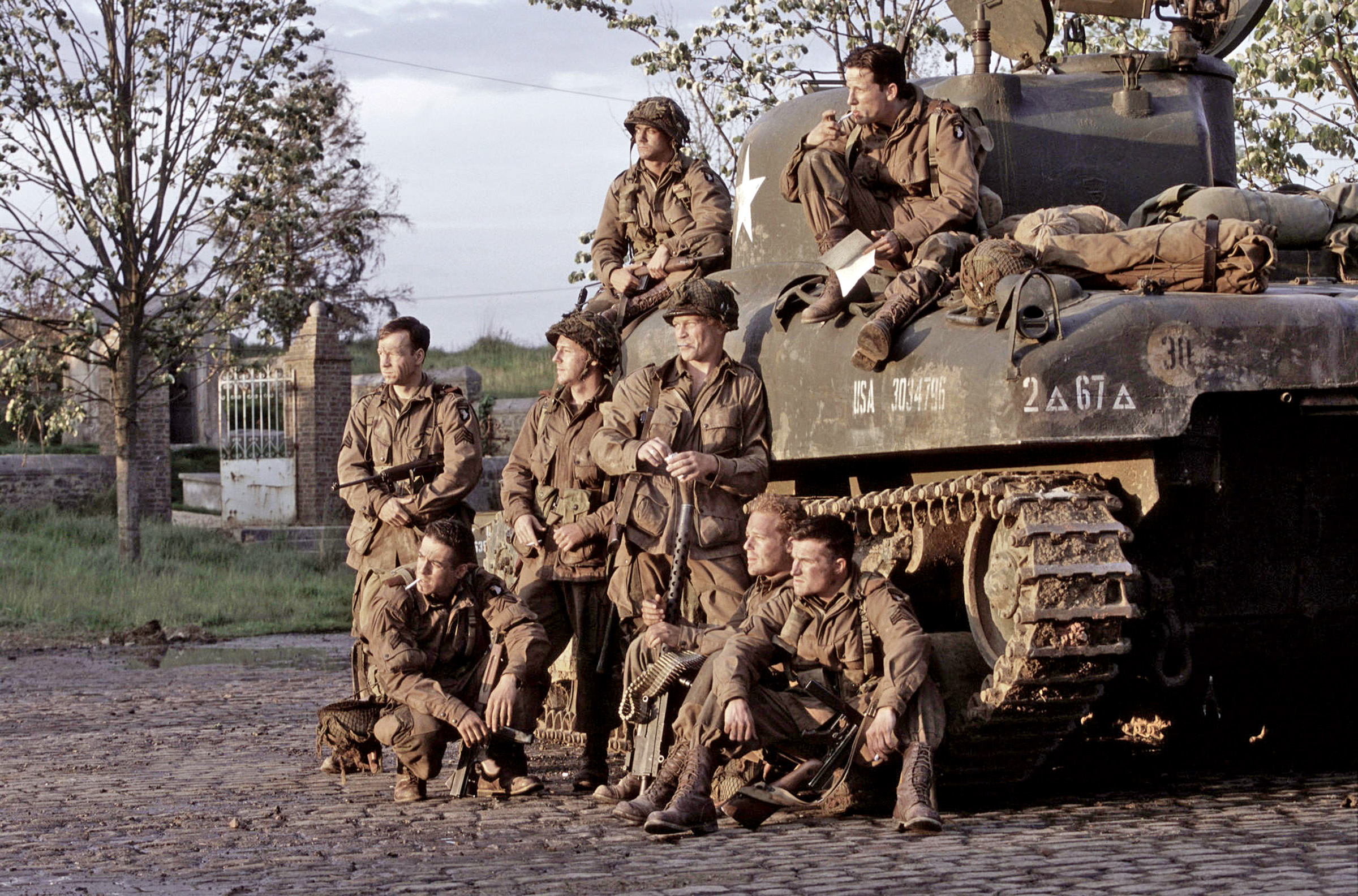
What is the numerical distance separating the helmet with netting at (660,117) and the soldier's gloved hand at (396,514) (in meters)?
2.10

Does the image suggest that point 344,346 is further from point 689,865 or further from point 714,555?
point 689,865

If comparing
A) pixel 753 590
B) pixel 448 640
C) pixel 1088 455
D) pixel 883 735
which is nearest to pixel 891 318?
pixel 1088 455

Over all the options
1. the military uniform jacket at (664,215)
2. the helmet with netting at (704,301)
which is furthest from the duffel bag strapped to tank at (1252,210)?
the military uniform jacket at (664,215)

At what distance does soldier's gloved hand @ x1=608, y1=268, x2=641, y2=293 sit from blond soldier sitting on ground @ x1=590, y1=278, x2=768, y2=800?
1545mm

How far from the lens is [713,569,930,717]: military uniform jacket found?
6.16 meters

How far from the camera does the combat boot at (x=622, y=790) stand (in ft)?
22.1

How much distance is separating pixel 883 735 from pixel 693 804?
0.64 meters

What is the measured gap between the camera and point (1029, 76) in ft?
28.3

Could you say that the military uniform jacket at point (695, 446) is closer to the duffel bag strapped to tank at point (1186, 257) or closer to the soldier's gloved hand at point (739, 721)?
the soldier's gloved hand at point (739, 721)

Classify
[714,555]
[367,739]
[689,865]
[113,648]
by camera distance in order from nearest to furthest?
[689,865] < [714,555] < [367,739] < [113,648]

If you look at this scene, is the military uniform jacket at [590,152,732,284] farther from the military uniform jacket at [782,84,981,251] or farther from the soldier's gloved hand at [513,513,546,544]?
the soldier's gloved hand at [513,513,546,544]

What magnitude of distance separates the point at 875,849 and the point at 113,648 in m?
9.80

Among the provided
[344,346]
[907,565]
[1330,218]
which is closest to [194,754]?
[907,565]

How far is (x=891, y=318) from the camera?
6.83 meters
